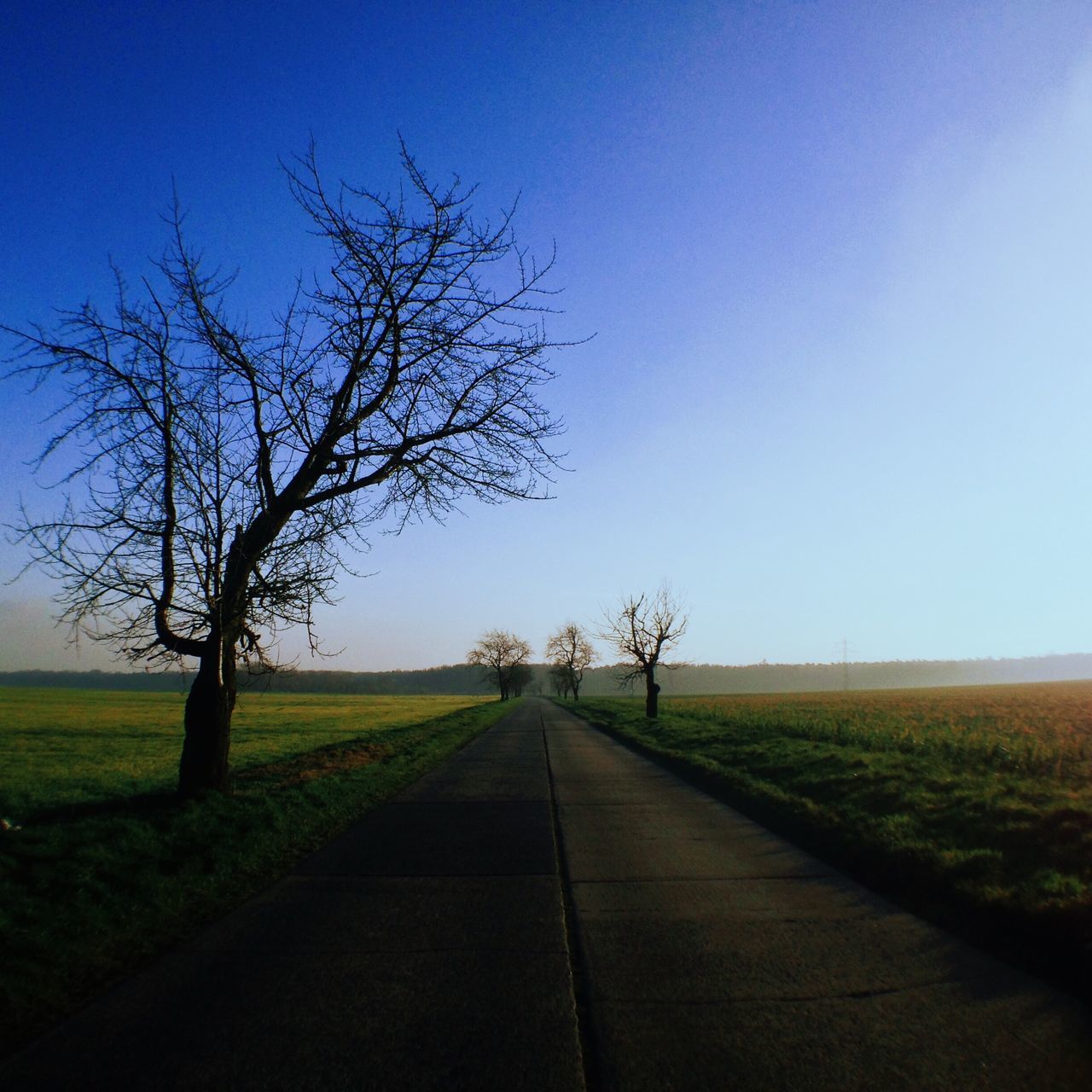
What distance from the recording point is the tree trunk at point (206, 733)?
9.37 metres

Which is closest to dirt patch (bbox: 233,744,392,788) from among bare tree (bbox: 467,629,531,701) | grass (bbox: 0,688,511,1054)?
grass (bbox: 0,688,511,1054)

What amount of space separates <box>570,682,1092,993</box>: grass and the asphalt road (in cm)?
51

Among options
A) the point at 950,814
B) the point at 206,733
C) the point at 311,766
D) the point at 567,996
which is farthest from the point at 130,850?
the point at 950,814

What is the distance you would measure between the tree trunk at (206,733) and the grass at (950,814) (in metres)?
7.43

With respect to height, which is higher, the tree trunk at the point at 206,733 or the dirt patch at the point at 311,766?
the tree trunk at the point at 206,733

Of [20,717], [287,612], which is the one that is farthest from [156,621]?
[20,717]

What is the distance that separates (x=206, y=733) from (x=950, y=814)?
9.37 meters

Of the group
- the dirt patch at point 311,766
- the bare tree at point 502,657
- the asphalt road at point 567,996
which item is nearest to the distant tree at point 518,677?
the bare tree at point 502,657

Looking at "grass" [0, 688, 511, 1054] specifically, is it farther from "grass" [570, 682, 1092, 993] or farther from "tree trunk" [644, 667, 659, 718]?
"tree trunk" [644, 667, 659, 718]

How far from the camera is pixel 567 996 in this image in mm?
3926

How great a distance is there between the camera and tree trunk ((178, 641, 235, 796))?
30.7 feet

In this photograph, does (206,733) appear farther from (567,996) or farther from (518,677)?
(518,677)

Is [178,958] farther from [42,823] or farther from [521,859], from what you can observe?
[42,823]

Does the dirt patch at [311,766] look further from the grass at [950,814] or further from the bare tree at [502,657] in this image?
the bare tree at [502,657]
